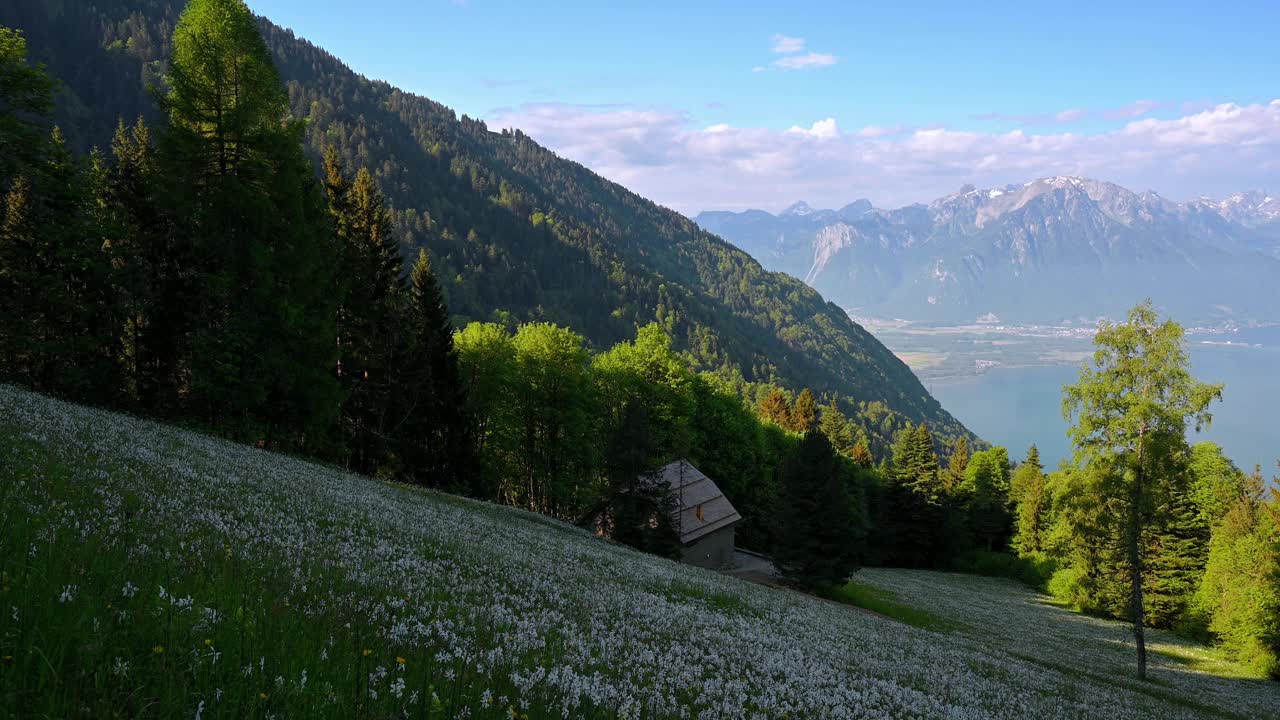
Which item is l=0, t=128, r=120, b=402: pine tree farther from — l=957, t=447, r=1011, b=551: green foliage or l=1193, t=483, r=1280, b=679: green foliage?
l=957, t=447, r=1011, b=551: green foliage

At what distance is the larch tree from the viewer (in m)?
24.4

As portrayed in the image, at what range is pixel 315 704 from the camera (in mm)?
3600

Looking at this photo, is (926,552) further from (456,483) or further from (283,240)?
(283,240)

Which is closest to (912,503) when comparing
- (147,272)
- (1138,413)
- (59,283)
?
(1138,413)

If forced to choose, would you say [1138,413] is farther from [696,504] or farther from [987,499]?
[987,499]

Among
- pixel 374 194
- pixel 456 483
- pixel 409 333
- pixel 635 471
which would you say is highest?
pixel 374 194

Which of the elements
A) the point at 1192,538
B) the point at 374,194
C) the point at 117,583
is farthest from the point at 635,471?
the point at 1192,538

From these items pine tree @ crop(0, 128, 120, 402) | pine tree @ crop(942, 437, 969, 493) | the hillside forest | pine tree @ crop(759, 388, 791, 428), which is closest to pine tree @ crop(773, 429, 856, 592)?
the hillside forest

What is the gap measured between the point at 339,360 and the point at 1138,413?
4064 centimetres

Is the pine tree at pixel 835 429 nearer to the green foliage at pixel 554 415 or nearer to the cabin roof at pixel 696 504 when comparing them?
the cabin roof at pixel 696 504

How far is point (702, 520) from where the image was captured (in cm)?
4859

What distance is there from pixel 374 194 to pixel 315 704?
4559cm

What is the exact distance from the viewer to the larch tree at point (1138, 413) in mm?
24375

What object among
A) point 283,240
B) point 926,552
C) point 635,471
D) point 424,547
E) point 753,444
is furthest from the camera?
point 926,552
